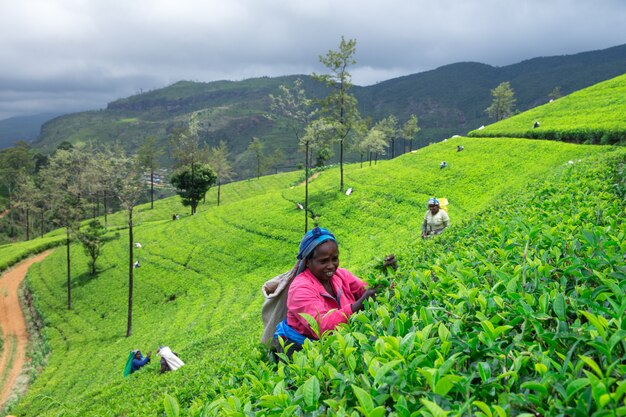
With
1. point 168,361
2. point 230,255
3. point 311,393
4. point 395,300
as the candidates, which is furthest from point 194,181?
point 311,393

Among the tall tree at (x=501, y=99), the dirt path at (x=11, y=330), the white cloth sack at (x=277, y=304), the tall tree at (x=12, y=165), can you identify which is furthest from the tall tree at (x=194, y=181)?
the tall tree at (x=501, y=99)

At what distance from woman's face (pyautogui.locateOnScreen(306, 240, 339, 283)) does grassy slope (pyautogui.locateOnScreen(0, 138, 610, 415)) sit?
1208cm

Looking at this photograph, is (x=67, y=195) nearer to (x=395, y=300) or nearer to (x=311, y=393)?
(x=395, y=300)

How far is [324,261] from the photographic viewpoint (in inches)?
198

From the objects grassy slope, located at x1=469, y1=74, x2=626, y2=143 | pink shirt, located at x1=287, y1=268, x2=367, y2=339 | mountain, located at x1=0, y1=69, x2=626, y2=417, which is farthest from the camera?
grassy slope, located at x1=469, y1=74, x2=626, y2=143

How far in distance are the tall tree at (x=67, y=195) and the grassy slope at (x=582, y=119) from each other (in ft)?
142

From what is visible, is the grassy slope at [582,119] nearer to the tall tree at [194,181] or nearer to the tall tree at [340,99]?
the tall tree at [340,99]

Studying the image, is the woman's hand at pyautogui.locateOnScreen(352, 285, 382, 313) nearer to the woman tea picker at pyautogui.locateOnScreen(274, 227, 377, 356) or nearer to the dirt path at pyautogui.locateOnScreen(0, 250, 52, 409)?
the woman tea picker at pyautogui.locateOnScreen(274, 227, 377, 356)

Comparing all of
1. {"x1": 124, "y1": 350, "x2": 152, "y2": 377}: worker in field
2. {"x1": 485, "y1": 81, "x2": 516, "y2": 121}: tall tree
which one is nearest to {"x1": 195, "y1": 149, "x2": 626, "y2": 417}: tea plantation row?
{"x1": 124, "y1": 350, "x2": 152, "y2": 377}: worker in field

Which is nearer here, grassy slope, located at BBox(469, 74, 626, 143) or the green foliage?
grassy slope, located at BBox(469, 74, 626, 143)

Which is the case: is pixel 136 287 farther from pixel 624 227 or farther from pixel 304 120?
pixel 624 227

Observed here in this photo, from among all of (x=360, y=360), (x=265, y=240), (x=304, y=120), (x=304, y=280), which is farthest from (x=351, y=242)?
(x=360, y=360)

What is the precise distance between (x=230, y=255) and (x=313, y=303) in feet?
106

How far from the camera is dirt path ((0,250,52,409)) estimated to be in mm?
26625
